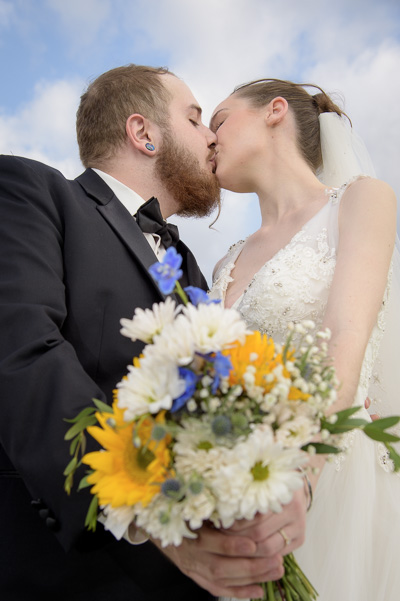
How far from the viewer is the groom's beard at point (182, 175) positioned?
414cm

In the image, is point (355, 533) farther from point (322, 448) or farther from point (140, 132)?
point (140, 132)

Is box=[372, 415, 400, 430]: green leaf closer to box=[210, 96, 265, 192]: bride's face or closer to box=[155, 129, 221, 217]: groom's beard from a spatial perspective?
box=[210, 96, 265, 192]: bride's face

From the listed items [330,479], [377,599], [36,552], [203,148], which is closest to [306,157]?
[203,148]

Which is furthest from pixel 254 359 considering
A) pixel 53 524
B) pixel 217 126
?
pixel 217 126

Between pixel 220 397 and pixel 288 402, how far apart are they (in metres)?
0.20

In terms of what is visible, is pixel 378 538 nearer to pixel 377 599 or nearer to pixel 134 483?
pixel 377 599

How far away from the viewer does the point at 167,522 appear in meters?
1.33

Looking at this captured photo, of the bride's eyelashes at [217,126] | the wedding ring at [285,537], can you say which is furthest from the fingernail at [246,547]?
the bride's eyelashes at [217,126]

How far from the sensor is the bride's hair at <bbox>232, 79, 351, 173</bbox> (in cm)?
414

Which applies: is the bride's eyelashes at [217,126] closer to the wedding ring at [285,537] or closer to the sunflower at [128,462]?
the sunflower at [128,462]

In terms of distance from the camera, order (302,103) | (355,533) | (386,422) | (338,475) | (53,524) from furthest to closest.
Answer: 1. (302,103)
2. (338,475)
3. (355,533)
4. (53,524)
5. (386,422)

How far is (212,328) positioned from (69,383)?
2.78 ft

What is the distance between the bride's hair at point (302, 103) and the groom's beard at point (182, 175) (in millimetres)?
695

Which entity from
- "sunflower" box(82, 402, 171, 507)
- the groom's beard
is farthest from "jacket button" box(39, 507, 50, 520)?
the groom's beard
